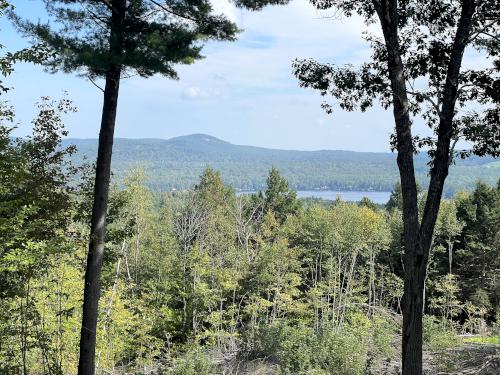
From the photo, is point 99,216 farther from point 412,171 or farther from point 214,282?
point 214,282

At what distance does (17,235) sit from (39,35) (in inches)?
90.3

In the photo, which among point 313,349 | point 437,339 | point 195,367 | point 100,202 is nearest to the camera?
point 100,202

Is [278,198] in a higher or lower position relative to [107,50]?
lower

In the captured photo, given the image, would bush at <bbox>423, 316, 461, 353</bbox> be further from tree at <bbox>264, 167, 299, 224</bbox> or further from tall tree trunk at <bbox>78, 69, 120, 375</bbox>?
tree at <bbox>264, 167, 299, 224</bbox>

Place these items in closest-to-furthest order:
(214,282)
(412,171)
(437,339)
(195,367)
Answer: (412,171) < (437,339) < (195,367) < (214,282)

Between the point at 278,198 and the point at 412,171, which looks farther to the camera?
the point at 278,198

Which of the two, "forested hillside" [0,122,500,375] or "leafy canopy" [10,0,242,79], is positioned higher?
"leafy canopy" [10,0,242,79]

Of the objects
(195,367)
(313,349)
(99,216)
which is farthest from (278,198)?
(99,216)

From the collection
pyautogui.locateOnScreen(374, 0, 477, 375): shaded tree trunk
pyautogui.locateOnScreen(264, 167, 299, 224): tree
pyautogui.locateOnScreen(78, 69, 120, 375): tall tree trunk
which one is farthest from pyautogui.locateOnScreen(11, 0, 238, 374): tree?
pyautogui.locateOnScreen(264, 167, 299, 224): tree

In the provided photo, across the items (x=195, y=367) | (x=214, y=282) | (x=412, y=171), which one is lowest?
(x=214, y=282)

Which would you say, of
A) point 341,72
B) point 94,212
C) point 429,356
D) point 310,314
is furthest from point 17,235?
point 310,314

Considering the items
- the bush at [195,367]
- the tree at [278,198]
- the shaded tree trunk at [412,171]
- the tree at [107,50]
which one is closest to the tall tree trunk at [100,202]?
the tree at [107,50]

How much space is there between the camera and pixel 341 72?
5.85 meters

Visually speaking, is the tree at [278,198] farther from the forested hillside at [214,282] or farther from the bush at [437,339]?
the bush at [437,339]
